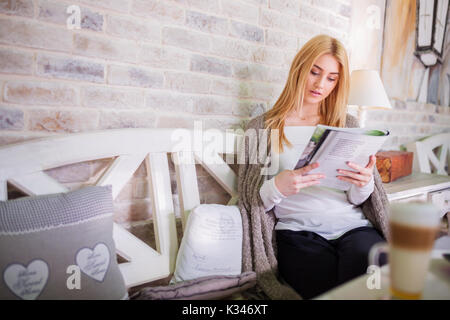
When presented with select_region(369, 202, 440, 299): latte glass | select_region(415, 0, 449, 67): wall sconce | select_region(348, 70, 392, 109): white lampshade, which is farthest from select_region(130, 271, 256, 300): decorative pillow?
select_region(415, 0, 449, 67): wall sconce


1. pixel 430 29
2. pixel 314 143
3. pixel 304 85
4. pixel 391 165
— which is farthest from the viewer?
pixel 430 29

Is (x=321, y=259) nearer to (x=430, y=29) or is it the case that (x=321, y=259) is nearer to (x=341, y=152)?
(x=341, y=152)

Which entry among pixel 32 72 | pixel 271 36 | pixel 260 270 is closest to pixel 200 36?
pixel 271 36

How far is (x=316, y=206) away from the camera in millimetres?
1207

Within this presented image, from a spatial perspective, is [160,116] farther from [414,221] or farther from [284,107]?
[414,221]

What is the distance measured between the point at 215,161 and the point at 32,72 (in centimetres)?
70

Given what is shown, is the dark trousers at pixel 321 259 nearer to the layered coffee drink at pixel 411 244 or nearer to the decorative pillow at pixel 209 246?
the decorative pillow at pixel 209 246

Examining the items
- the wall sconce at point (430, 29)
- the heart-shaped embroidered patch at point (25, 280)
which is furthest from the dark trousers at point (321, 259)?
the wall sconce at point (430, 29)

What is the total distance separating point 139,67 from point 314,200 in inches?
32.4

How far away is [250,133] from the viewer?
132cm

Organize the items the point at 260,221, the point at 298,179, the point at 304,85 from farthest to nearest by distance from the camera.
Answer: the point at 304,85 → the point at 260,221 → the point at 298,179

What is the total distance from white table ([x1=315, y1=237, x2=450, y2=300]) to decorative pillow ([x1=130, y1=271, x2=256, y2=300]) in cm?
43

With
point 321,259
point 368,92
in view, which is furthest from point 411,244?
point 368,92
